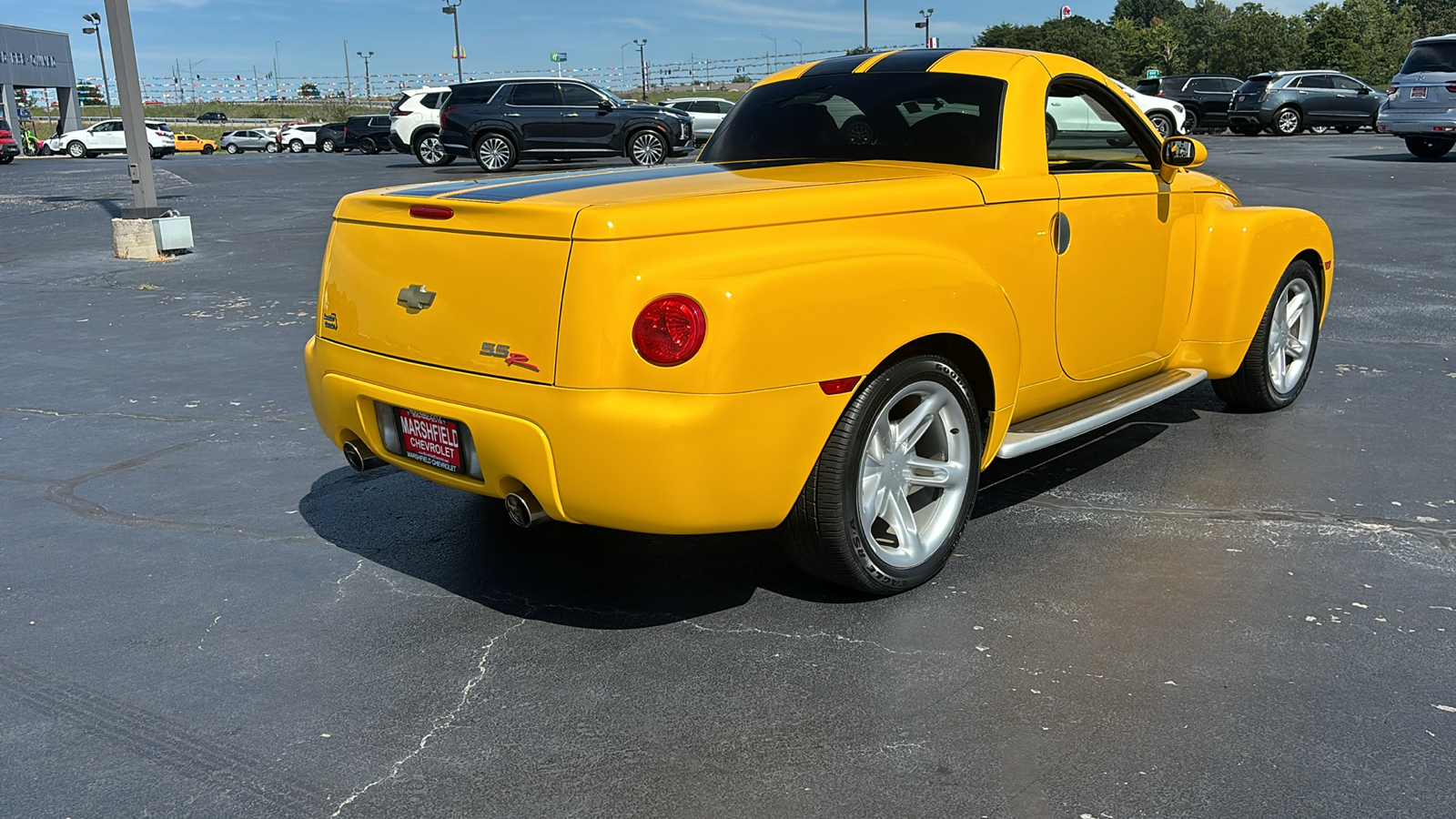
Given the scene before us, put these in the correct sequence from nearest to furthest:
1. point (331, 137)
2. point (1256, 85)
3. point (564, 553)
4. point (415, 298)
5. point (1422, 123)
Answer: point (415, 298) < point (564, 553) < point (1422, 123) < point (1256, 85) < point (331, 137)

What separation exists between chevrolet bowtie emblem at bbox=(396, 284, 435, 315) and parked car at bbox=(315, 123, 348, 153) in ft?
161

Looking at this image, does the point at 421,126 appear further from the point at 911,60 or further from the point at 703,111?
the point at 911,60

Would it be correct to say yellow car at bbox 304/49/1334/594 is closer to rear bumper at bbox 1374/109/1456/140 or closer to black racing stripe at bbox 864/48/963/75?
black racing stripe at bbox 864/48/963/75

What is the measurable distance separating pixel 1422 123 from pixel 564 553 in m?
21.2

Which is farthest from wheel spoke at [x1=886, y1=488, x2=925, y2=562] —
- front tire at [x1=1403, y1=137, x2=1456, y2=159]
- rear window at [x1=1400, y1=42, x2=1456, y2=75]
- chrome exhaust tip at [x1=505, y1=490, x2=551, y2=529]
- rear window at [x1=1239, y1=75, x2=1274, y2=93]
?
rear window at [x1=1239, y1=75, x2=1274, y2=93]

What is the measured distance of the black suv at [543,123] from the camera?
77.2ft

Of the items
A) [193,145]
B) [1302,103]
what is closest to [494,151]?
[1302,103]

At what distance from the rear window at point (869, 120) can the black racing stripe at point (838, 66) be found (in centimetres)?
3

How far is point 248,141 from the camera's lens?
5844 centimetres

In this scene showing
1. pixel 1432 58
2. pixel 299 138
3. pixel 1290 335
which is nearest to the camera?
pixel 1290 335

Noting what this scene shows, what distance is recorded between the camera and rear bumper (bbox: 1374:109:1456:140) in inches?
792

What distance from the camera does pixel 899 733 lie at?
9.44ft

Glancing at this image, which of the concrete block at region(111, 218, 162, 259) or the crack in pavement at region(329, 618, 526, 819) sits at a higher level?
the concrete block at region(111, 218, 162, 259)

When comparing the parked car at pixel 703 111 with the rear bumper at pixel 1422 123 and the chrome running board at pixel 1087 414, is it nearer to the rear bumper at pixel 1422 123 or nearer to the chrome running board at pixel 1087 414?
the rear bumper at pixel 1422 123
